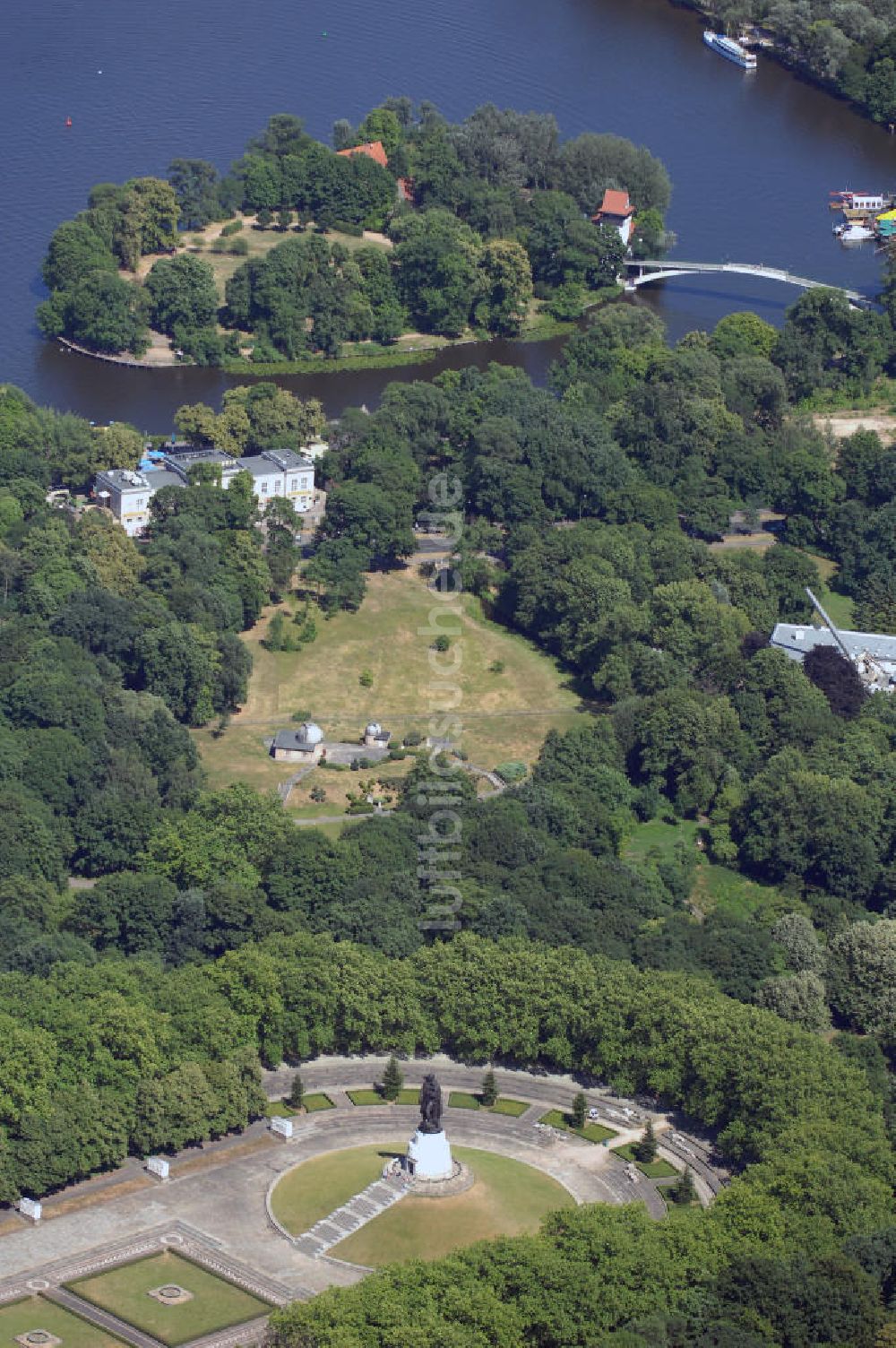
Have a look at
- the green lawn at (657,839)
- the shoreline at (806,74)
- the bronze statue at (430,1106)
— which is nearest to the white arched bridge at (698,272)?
the shoreline at (806,74)

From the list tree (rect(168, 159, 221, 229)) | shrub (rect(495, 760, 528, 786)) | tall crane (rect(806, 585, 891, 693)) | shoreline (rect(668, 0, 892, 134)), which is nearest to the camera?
shrub (rect(495, 760, 528, 786))

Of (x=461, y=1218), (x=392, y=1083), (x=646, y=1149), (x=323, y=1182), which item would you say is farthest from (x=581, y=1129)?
(x=323, y=1182)

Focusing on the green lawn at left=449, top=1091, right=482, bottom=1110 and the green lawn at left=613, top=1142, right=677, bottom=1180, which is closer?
the green lawn at left=613, top=1142, right=677, bottom=1180

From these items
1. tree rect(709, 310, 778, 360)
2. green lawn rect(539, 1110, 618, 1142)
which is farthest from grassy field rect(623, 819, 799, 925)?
tree rect(709, 310, 778, 360)

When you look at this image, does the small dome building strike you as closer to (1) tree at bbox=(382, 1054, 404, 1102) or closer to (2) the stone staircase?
(1) tree at bbox=(382, 1054, 404, 1102)

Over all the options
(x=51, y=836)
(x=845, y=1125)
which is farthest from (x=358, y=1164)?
(x=51, y=836)

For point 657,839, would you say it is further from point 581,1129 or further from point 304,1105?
point 304,1105

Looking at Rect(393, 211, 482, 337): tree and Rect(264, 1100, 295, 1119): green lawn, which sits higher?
Rect(393, 211, 482, 337): tree
